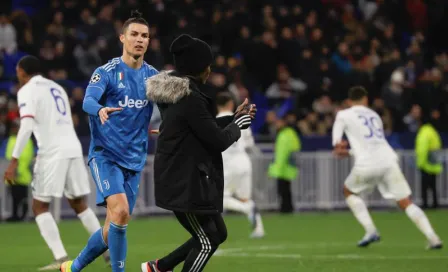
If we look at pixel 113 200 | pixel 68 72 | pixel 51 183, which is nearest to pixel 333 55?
pixel 68 72

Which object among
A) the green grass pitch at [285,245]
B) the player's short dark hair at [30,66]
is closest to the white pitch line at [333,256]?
the green grass pitch at [285,245]

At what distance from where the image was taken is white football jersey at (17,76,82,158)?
12281 millimetres

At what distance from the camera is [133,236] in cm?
1806

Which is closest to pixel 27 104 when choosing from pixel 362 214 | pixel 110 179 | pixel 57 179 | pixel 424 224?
pixel 57 179

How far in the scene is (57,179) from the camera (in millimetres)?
12305

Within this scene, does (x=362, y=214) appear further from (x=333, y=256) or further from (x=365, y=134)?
(x=333, y=256)

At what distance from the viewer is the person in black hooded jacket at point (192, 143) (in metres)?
8.47

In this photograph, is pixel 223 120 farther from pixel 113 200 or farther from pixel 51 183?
pixel 51 183

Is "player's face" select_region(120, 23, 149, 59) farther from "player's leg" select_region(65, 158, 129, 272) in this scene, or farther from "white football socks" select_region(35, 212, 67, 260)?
"white football socks" select_region(35, 212, 67, 260)

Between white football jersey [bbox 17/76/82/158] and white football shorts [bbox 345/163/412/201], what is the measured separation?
4510 mm

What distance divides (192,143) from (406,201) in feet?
22.6

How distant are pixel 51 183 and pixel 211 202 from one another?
420cm

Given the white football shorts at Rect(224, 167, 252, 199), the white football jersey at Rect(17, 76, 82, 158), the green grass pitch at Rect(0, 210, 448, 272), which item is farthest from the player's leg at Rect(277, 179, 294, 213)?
the white football jersey at Rect(17, 76, 82, 158)

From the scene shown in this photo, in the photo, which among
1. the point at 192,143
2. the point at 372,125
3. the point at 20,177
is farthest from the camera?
the point at 20,177
